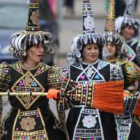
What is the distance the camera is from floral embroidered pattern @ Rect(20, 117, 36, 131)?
6.20m

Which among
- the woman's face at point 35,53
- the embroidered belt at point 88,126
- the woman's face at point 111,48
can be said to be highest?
the woman's face at point 111,48

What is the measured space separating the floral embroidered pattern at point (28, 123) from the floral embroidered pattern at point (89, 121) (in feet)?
A: 1.93

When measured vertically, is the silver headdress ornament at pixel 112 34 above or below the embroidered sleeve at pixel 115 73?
above

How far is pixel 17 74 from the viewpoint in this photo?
629 centimetres

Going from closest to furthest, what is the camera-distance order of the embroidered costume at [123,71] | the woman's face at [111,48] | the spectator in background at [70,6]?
the embroidered costume at [123,71] < the woman's face at [111,48] < the spectator in background at [70,6]

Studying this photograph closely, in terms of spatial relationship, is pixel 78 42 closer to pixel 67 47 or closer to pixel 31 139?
pixel 31 139

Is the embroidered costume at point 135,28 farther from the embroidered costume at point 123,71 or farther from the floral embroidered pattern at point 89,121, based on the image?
the floral embroidered pattern at point 89,121

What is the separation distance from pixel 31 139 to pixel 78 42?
1216 mm

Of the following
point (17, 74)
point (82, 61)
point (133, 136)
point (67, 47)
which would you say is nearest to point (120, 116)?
point (133, 136)

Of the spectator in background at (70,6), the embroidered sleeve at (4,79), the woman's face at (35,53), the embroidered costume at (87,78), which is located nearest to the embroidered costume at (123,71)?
the embroidered costume at (87,78)

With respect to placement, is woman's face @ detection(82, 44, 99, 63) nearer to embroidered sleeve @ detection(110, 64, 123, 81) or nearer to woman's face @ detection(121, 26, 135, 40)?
embroidered sleeve @ detection(110, 64, 123, 81)

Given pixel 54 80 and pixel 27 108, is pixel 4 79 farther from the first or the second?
pixel 54 80

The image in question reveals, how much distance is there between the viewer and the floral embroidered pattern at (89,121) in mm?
6516

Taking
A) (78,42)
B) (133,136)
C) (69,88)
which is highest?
(78,42)
